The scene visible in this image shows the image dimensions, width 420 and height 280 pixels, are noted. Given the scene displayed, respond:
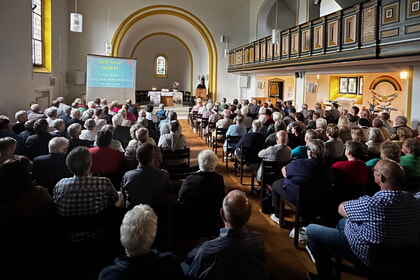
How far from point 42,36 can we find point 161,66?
43.0 feet

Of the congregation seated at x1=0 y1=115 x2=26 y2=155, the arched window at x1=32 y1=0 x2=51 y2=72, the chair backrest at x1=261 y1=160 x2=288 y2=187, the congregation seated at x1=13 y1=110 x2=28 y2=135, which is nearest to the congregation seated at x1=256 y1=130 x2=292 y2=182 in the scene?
the chair backrest at x1=261 y1=160 x2=288 y2=187

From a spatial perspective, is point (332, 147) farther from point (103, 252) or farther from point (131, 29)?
point (131, 29)

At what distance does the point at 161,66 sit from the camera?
82.3 ft

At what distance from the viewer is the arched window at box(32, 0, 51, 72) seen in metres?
11.8

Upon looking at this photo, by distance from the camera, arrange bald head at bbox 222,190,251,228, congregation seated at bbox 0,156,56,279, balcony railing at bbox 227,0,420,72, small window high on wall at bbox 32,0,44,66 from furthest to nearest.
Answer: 1. small window high on wall at bbox 32,0,44,66
2. balcony railing at bbox 227,0,420,72
3. congregation seated at bbox 0,156,56,279
4. bald head at bbox 222,190,251,228

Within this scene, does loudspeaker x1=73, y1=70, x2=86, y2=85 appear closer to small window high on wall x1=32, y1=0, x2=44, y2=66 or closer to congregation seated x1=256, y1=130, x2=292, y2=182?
small window high on wall x1=32, y1=0, x2=44, y2=66

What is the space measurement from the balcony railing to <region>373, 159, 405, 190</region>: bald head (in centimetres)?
453

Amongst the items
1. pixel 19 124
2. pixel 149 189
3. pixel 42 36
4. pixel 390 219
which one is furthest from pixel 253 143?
pixel 42 36

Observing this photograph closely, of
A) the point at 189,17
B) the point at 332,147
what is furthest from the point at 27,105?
the point at 189,17

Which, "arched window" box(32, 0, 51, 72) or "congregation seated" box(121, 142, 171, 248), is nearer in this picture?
"congregation seated" box(121, 142, 171, 248)

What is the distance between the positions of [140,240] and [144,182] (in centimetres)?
156

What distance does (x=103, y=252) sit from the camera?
9.16 feet

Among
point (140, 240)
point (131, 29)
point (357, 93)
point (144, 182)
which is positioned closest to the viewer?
point (140, 240)

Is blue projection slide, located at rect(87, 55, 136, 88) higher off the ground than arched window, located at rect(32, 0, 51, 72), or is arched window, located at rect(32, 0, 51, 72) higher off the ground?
arched window, located at rect(32, 0, 51, 72)
